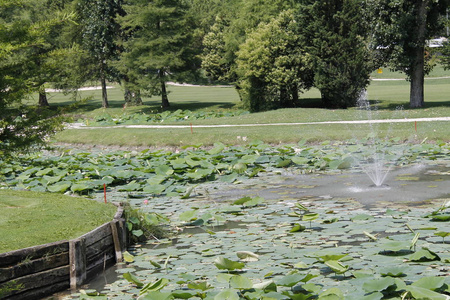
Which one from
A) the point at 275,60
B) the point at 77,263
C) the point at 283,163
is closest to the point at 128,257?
the point at 77,263

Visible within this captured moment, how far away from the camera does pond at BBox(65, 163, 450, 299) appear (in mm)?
6520

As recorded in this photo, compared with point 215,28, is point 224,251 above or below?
below

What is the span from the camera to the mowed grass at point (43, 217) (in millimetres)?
8180

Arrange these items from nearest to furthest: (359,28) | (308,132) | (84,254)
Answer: (84,254)
(308,132)
(359,28)

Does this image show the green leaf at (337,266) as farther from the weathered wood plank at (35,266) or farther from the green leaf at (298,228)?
the weathered wood plank at (35,266)

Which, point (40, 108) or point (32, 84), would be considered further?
point (40, 108)

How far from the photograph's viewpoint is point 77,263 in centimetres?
789

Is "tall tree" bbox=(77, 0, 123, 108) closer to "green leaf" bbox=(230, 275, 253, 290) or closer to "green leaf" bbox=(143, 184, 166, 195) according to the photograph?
"green leaf" bbox=(143, 184, 166, 195)

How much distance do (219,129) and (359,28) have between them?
10304 millimetres

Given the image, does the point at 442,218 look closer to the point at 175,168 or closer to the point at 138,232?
the point at 138,232

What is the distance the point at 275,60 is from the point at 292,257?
26.1 metres

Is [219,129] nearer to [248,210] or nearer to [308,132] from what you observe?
[308,132]

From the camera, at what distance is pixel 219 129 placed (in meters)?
25.9

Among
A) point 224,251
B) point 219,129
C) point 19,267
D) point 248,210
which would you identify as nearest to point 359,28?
point 219,129
